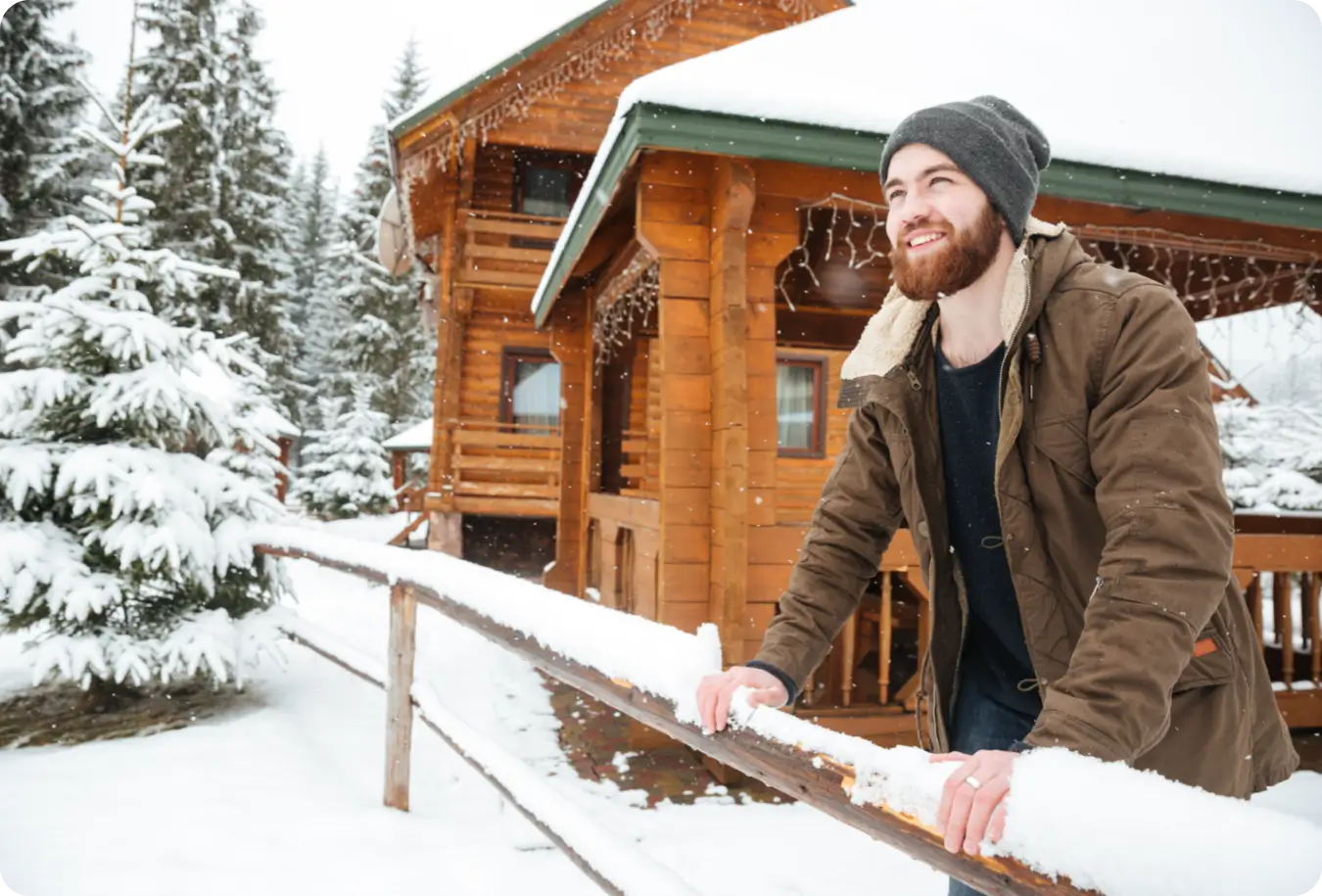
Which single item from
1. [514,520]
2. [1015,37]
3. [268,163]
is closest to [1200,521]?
[1015,37]

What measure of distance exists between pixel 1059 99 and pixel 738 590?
3697 millimetres

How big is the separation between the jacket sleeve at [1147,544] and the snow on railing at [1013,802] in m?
0.14

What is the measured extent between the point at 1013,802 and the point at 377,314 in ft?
102

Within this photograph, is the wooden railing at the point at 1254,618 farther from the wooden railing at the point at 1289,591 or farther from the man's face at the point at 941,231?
the man's face at the point at 941,231

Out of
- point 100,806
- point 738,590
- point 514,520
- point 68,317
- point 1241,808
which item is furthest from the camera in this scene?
point 514,520

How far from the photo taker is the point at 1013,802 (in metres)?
1.03

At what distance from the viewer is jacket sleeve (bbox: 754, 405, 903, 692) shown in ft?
5.99

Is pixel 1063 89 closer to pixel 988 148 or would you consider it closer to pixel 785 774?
pixel 988 148

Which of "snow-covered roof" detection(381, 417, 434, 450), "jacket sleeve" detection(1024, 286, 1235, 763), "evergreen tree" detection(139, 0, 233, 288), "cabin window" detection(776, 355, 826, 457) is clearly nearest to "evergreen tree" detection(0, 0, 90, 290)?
"evergreen tree" detection(139, 0, 233, 288)

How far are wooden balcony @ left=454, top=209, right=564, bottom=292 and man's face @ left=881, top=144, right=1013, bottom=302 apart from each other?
11.1 m

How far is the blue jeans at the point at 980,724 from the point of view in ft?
6.15

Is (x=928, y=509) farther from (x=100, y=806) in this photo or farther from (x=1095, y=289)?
(x=100, y=806)

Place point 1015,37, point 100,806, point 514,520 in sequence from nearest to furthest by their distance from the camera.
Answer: point 100,806 → point 1015,37 → point 514,520

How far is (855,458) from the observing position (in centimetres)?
198
